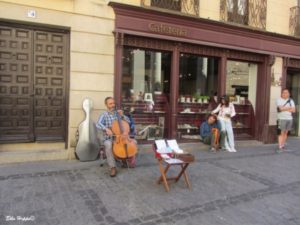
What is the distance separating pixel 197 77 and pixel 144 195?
5640 millimetres

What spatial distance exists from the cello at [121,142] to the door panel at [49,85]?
1.92m

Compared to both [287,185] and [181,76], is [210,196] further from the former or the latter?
[181,76]

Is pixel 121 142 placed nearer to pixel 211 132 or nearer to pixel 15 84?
pixel 15 84

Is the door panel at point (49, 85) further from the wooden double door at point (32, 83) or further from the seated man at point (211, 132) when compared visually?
the seated man at point (211, 132)

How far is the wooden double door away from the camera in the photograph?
665 centimetres

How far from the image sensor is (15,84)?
673 cm

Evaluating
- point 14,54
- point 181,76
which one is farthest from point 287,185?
point 14,54

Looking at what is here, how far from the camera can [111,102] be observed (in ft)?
20.2

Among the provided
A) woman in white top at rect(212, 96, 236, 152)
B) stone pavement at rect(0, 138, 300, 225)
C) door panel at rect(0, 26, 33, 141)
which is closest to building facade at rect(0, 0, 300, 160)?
door panel at rect(0, 26, 33, 141)

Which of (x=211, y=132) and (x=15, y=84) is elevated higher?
(x=15, y=84)

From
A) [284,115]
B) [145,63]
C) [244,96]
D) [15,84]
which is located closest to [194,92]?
[145,63]

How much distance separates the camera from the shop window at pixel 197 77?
9047mm

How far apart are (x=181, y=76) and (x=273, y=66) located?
3.55 metres

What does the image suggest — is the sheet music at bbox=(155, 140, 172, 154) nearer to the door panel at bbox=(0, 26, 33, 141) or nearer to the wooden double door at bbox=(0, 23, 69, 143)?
the wooden double door at bbox=(0, 23, 69, 143)
